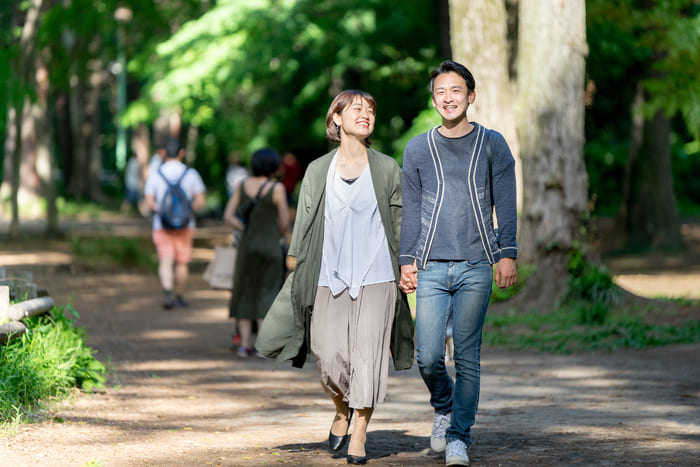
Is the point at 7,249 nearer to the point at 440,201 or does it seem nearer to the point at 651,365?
the point at 651,365

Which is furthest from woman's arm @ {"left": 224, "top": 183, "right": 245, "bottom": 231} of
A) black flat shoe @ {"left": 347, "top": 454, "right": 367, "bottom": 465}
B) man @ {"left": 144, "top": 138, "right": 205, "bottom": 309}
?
black flat shoe @ {"left": 347, "top": 454, "right": 367, "bottom": 465}

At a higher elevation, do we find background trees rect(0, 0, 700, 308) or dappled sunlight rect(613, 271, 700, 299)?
background trees rect(0, 0, 700, 308)

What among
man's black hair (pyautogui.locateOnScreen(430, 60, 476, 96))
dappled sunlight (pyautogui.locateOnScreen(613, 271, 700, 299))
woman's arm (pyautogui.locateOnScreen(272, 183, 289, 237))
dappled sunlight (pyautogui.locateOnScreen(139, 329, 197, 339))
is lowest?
dappled sunlight (pyautogui.locateOnScreen(613, 271, 700, 299))

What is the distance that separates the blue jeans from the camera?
5352 mm

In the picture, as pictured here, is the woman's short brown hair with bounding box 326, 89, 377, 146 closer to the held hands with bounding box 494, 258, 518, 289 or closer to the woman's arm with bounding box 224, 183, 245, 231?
the held hands with bounding box 494, 258, 518, 289

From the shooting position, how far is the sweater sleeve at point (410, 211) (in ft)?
17.7

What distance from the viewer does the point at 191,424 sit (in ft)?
22.3

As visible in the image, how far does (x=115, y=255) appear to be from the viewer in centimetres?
1859

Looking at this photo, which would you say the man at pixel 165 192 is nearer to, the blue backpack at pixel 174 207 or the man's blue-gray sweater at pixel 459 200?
the blue backpack at pixel 174 207

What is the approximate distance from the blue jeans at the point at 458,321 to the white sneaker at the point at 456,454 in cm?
5

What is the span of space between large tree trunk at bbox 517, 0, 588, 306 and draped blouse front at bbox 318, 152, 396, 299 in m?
6.80

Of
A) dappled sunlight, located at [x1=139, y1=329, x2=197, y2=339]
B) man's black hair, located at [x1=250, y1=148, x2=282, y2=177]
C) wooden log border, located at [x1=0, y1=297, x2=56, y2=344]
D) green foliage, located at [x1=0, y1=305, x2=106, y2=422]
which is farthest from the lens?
dappled sunlight, located at [x1=139, y1=329, x2=197, y2=339]

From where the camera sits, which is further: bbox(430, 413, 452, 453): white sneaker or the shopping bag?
the shopping bag

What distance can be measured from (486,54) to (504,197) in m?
8.19
